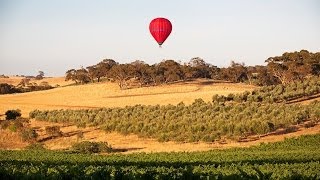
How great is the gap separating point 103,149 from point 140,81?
68.5 meters

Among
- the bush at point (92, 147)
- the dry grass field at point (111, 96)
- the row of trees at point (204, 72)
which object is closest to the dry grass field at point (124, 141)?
the bush at point (92, 147)

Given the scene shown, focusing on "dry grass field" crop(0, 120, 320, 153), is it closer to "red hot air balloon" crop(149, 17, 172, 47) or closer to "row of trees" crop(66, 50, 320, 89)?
"red hot air balloon" crop(149, 17, 172, 47)

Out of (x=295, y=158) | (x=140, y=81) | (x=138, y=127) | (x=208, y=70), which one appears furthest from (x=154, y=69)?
(x=295, y=158)

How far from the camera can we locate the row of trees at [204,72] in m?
87.5

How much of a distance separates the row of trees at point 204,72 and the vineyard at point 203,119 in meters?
19.2

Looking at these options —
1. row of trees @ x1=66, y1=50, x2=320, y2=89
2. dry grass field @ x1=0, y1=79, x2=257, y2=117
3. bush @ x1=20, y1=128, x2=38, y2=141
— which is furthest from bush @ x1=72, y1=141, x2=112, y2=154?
row of trees @ x1=66, y1=50, x2=320, y2=89

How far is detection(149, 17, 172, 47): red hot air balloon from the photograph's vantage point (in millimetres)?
45281

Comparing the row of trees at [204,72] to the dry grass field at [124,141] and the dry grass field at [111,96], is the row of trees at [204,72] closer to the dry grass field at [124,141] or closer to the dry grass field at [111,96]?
the dry grass field at [111,96]

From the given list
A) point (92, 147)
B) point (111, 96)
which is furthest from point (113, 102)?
point (92, 147)

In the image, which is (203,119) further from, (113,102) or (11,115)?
(113,102)

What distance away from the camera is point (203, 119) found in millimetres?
50594

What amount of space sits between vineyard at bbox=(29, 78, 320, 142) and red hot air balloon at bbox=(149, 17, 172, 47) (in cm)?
892

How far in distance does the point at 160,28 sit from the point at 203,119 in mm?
11403

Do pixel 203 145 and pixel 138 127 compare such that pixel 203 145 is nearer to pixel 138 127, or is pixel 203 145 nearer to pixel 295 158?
pixel 138 127
